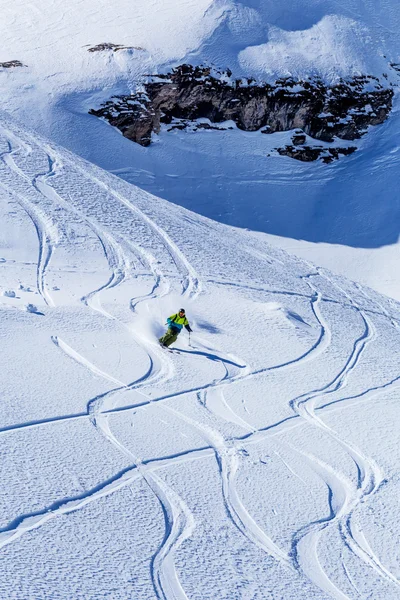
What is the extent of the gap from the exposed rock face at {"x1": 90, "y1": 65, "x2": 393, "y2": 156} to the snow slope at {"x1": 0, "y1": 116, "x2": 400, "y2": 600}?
64.7 ft

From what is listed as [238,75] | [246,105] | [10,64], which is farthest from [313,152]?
[10,64]

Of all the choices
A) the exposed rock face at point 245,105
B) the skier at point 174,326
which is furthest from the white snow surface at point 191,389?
the exposed rock face at point 245,105

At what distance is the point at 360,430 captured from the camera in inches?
476

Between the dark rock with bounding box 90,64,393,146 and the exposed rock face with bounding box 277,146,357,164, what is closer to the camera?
the exposed rock face with bounding box 277,146,357,164

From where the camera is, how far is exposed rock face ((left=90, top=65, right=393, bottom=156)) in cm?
4031

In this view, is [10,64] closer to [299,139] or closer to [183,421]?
[299,139]

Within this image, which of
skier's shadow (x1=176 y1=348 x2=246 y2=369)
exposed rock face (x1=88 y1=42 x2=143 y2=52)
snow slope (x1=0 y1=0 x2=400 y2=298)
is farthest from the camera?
exposed rock face (x1=88 y1=42 x2=143 y2=52)

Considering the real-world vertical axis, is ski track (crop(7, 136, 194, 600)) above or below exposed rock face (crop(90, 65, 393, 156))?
below

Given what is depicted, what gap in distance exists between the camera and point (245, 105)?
134ft

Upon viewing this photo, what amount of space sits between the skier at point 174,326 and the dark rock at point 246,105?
26813 millimetres

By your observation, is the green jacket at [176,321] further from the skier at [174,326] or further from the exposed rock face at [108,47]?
the exposed rock face at [108,47]

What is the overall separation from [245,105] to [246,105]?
0.06m

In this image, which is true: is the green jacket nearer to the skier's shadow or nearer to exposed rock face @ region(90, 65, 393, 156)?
the skier's shadow

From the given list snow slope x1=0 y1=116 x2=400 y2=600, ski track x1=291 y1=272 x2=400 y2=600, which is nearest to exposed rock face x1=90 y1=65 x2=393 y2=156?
snow slope x1=0 y1=116 x2=400 y2=600
